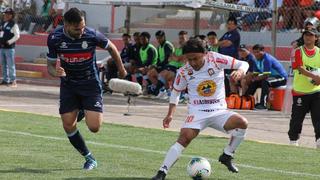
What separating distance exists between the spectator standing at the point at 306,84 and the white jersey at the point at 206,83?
366 cm

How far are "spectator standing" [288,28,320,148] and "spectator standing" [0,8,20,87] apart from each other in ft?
38.6

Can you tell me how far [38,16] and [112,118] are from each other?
→ 51.6 ft

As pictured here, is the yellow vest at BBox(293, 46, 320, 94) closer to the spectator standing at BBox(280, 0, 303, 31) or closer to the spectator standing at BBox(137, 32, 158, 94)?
the spectator standing at BBox(137, 32, 158, 94)

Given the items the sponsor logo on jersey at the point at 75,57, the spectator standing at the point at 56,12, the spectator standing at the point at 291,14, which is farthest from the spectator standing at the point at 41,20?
the sponsor logo on jersey at the point at 75,57

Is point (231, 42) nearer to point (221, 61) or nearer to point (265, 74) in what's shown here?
point (265, 74)

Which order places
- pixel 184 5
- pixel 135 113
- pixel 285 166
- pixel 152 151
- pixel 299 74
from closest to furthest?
pixel 285 166 → pixel 152 151 → pixel 299 74 → pixel 135 113 → pixel 184 5

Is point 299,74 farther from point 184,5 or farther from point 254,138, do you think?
point 184,5

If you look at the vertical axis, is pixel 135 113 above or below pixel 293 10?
below

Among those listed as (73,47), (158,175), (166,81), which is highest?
(73,47)

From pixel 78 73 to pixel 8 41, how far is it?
13.9m

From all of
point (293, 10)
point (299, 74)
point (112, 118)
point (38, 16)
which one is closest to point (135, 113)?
point (112, 118)

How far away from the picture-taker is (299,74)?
1345cm

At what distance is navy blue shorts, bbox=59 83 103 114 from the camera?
1014cm

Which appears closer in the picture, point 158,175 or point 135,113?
point 158,175
